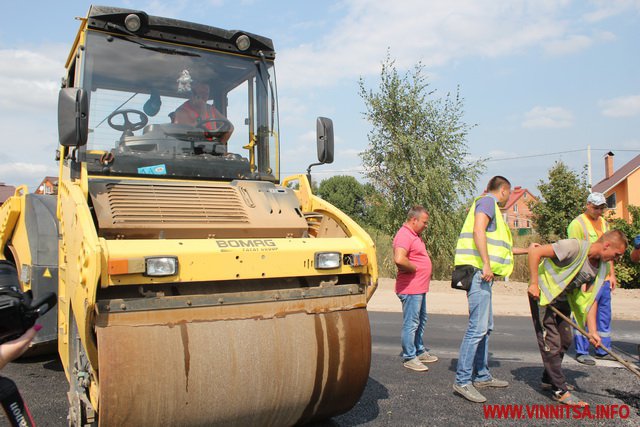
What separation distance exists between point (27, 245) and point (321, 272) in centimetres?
266

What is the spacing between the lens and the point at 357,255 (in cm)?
405

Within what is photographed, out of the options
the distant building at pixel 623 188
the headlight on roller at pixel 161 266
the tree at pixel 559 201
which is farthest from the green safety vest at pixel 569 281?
the distant building at pixel 623 188

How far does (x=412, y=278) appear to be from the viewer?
6008 millimetres

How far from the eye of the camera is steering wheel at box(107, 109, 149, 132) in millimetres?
4520

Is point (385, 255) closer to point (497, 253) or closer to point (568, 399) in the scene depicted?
point (497, 253)

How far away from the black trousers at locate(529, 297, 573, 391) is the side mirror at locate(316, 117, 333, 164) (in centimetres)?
229

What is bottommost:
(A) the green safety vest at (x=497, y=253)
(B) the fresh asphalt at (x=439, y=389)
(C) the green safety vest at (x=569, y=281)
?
(B) the fresh asphalt at (x=439, y=389)

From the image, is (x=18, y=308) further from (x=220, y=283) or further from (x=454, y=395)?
(x=454, y=395)

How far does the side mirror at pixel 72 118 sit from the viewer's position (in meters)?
3.79

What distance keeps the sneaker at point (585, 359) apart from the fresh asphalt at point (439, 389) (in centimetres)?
8

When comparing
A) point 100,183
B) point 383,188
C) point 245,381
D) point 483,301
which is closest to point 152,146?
point 100,183

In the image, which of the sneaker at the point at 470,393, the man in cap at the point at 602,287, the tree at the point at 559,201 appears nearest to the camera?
the sneaker at the point at 470,393

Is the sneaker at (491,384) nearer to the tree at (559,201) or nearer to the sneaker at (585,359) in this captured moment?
the sneaker at (585,359)

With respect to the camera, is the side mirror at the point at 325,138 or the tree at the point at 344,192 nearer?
the side mirror at the point at 325,138
